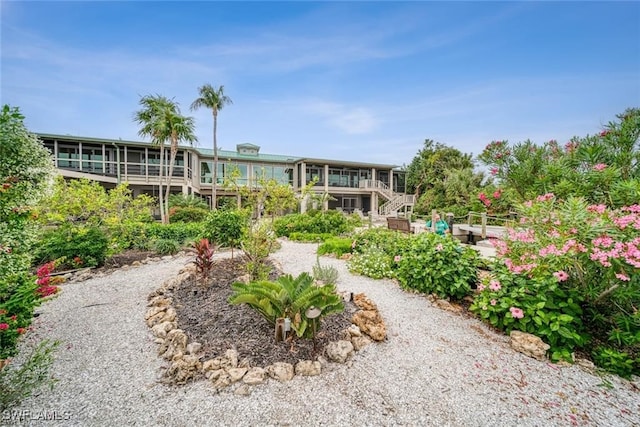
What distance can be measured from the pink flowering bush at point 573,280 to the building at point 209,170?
12.5 m

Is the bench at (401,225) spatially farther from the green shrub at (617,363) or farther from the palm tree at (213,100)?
the palm tree at (213,100)

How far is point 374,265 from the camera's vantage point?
6004mm

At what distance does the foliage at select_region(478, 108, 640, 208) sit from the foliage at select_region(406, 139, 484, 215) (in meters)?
15.9

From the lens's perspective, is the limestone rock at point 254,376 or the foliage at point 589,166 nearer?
the limestone rock at point 254,376

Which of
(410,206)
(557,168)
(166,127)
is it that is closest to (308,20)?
(557,168)

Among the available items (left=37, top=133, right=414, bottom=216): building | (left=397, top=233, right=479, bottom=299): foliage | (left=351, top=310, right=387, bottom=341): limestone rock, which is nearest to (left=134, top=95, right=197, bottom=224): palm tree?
(left=37, top=133, right=414, bottom=216): building

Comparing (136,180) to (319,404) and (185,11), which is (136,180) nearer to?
(185,11)

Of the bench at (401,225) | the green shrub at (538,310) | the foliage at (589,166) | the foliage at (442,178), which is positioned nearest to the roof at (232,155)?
the foliage at (442,178)

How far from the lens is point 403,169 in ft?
93.6

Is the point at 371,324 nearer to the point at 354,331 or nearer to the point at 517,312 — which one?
the point at 354,331

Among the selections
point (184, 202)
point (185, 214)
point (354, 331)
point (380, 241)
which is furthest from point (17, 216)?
point (184, 202)

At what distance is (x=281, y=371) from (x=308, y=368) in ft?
0.88

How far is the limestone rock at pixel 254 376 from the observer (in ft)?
7.81

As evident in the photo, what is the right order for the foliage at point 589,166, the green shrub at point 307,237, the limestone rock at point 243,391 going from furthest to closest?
the green shrub at point 307,237, the foliage at point 589,166, the limestone rock at point 243,391
